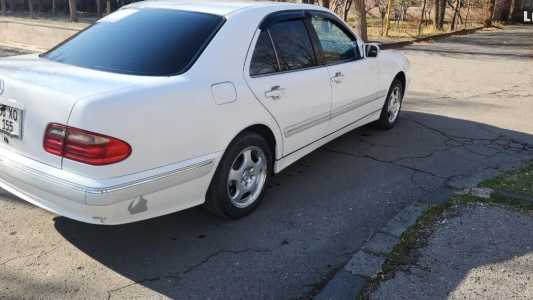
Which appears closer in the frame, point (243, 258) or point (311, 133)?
point (243, 258)

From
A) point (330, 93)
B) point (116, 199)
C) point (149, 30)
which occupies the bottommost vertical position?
point (116, 199)

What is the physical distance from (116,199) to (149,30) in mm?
1462

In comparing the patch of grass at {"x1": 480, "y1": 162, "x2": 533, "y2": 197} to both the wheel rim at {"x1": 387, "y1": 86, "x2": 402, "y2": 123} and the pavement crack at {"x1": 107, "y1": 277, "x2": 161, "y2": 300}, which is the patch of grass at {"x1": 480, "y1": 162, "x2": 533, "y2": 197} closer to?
the wheel rim at {"x1": 387, "y1": 86, "x2": 402, "y2": 123}

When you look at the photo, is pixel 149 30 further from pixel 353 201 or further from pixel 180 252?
pixel 353 201

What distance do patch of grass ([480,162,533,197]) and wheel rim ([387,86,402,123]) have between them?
1758 mm

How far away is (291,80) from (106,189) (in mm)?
1868

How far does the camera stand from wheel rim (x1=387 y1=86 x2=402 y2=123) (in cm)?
628

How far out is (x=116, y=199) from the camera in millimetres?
2875

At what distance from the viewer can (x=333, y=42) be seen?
493cm

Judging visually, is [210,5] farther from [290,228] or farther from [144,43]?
[290,228]

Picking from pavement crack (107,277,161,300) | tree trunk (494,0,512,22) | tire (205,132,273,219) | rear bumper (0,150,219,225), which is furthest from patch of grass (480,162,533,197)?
tree trunk (494,0,512,22)

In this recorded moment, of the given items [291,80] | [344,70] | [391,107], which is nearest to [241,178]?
[291,80]

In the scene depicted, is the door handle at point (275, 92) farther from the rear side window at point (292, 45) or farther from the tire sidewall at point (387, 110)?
the tire sidewall at point (387, 110)

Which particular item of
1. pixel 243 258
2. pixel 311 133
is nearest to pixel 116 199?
pixel 243 258
